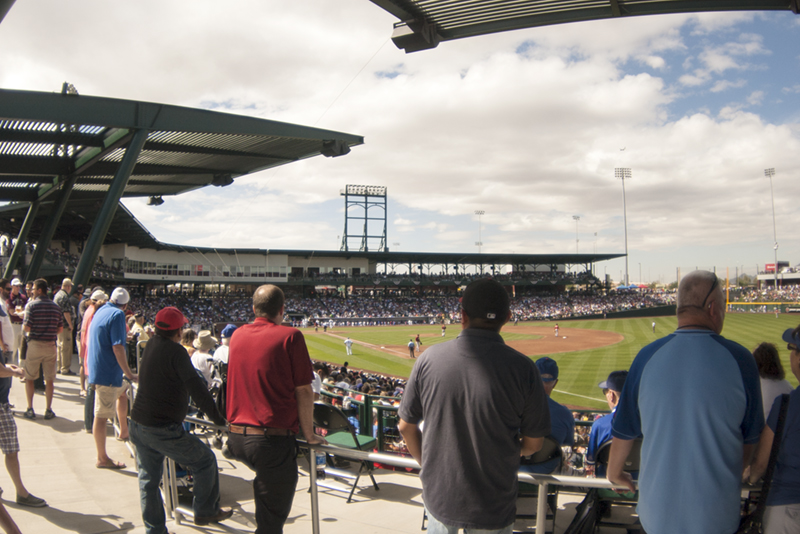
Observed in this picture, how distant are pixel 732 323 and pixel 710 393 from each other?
56729 millimetres

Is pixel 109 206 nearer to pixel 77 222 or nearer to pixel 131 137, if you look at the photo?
pixel 131 137

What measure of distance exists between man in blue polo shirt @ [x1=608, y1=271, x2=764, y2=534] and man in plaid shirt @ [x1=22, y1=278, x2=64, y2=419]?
767cm

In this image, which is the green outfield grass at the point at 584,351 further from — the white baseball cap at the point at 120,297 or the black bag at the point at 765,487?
the black bag at the point at 765,487

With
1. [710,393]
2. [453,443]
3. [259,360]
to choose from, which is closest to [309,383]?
[259,360]

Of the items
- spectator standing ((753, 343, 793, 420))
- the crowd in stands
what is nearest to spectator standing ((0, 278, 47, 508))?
spectator standing ((753, 343, 793, 420))

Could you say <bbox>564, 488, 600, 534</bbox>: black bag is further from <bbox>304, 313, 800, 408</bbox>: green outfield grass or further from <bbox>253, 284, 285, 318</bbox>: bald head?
<bbox>304, 313, 800, 408</bbox>: green outfield grass

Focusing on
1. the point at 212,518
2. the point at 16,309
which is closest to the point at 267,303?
the point at 212,518

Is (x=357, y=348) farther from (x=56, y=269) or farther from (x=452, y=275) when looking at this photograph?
(x=452, y=275)

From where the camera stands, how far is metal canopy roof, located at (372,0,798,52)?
16.6 ft

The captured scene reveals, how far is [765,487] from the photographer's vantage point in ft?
7.97

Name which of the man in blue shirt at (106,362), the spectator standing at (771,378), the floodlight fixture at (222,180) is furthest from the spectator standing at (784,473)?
the floodlight fixture at (222,180)

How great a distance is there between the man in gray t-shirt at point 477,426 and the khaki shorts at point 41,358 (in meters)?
6.91

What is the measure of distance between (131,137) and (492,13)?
8.95m

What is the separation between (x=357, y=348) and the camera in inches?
1385
